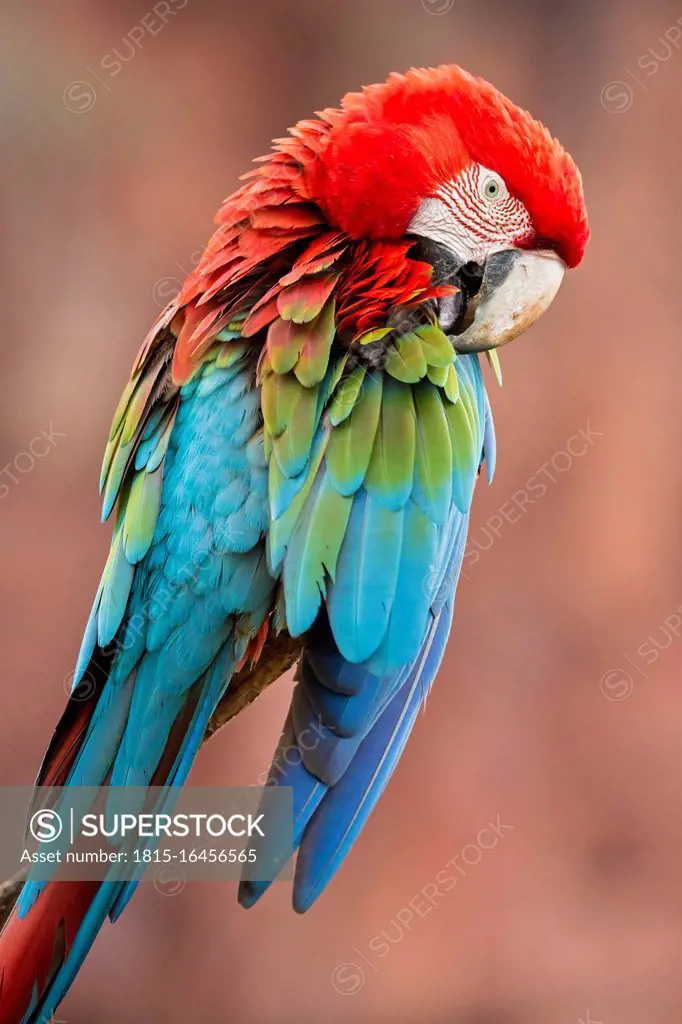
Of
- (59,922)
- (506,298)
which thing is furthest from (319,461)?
(59,922)

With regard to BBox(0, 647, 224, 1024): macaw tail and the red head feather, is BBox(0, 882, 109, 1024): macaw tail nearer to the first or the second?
BBox(0, 647, 224, 1024): macaw tail

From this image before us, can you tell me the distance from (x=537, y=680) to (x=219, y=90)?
4.33ft

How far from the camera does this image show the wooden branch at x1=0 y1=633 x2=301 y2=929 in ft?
2.93

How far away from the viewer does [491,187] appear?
2.91 ft

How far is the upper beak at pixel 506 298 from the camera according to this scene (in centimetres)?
91

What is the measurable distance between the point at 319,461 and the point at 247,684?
0.26 meters

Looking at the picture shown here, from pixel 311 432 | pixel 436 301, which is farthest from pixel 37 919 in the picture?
pixel 436 301

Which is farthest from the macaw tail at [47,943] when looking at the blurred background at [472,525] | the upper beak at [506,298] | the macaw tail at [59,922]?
the blurred background at [472,525]

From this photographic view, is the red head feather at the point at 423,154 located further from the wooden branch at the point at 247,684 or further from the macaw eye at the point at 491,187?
the wooden branch at the point at 247,684

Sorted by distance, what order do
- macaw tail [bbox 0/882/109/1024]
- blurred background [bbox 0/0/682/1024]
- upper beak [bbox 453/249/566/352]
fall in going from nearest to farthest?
macaw tail [bbox 0/882/109/1024] → upper beak [bbox 453/249/566/352] → blurred background [bbox 0/0/682/1024]

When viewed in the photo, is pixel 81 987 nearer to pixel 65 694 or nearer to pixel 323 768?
pixel 65 694

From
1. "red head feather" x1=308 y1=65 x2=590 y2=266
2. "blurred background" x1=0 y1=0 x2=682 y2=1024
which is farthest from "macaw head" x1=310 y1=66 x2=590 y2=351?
"blurred background" x1=0 y1=0 x2=682 y2=1024

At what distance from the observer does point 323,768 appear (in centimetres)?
81

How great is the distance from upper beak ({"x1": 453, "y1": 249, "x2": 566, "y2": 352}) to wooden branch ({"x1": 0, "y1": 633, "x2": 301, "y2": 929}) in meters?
0.33
